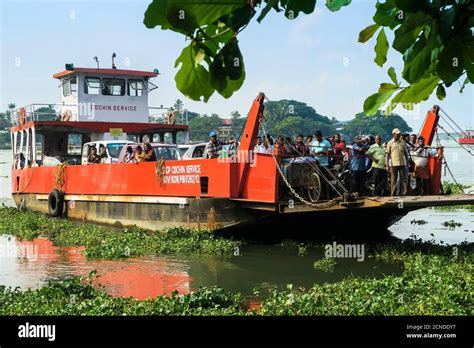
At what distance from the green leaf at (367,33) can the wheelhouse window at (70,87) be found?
1982 cm

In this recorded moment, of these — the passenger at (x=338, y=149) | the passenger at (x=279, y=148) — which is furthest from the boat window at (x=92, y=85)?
the passenger at (x=279, y=148)

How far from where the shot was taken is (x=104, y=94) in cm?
2170

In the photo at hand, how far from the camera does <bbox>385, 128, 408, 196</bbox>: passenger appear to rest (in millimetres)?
12961

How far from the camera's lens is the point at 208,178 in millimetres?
13500

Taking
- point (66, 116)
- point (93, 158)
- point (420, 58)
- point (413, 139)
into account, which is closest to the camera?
point (420, 58)

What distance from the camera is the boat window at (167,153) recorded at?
1702 cm

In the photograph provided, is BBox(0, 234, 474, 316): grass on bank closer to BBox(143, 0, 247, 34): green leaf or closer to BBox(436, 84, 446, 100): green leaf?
BBox(436, 84, 446, 100): green leaf

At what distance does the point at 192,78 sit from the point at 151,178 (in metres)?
13.1

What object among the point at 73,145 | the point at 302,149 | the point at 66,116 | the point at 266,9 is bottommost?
the point at 266,9

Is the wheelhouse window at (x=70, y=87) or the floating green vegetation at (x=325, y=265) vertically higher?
the wheelhouse window at (x=70, y=87)

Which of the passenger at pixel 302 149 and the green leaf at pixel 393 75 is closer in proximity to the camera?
the green leaf at pixel 393 75

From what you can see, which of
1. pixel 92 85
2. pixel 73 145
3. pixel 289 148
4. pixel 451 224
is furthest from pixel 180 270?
pixel 73 145

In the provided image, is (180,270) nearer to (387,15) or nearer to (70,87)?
(387,15)

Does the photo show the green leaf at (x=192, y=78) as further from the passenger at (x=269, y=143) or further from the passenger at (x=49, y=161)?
the passenger at (x=49, y=161)
